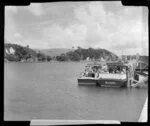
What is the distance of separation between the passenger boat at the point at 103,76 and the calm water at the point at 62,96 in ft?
0.11

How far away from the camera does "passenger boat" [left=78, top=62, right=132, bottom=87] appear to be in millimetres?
1298

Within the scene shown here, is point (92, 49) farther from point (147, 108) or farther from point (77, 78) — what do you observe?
point (147, 108)

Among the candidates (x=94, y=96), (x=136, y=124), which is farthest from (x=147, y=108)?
(x=94, y=96)

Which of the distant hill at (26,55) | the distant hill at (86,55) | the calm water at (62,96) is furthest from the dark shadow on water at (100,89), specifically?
the distant hill at (26,55)

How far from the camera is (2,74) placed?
3.43ft

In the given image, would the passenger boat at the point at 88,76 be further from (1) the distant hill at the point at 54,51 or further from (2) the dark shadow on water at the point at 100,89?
(1) the distant hill at the point at 54,51

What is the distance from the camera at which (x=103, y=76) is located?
1.30 m

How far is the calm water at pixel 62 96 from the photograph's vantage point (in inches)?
47.4

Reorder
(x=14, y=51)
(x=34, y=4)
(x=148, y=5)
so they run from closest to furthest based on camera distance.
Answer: (x=148, y=5)
(x=34, y=4)
(x=14, y=51)

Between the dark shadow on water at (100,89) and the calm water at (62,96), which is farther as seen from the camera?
A: the dark shadow on water at (100,89)

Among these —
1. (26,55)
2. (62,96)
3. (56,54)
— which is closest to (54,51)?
(56,54)

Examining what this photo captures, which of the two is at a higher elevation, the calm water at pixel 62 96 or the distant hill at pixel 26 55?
the distant hill at pixel 26 55

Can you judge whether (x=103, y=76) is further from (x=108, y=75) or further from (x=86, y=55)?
(x=86, y=55)

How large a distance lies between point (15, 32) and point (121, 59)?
2.24 ft
